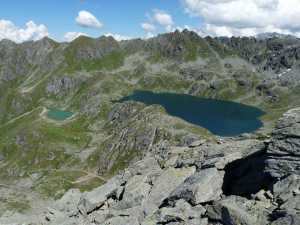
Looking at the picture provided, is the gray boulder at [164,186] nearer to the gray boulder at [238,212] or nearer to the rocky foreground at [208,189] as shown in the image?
the rocky foreground at [208,189]

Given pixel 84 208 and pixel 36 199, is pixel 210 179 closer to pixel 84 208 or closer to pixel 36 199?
pixel 84 208

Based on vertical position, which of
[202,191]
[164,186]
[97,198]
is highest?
[202,191]

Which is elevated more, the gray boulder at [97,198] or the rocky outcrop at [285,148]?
the rocky outcrop at [285,148]

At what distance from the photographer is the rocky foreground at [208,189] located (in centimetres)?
3703

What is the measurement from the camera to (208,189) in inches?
1710

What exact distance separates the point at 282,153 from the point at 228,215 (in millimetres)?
8162

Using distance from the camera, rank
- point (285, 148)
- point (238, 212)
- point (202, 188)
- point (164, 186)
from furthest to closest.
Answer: point (164, 186)
point (202, 188)
point (285, 148)
point (238, 212)

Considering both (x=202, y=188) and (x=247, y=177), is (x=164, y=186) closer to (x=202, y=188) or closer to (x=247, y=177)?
(x=202, y=188)

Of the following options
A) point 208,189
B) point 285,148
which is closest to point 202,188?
point 208,189

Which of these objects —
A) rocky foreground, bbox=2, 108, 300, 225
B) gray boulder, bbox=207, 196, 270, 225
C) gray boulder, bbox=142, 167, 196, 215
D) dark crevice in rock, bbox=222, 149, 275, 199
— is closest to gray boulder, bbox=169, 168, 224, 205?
rocky foreground, bbox=2, 108, 300, 225

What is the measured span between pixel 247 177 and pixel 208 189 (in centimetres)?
503

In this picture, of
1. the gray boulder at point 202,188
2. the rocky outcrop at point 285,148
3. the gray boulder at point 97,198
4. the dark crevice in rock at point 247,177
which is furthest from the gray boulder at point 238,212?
the gray boulder at point 97,198

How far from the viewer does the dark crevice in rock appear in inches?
1672

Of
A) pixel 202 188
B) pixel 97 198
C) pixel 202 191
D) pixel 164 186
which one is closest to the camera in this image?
pixel 202 191
